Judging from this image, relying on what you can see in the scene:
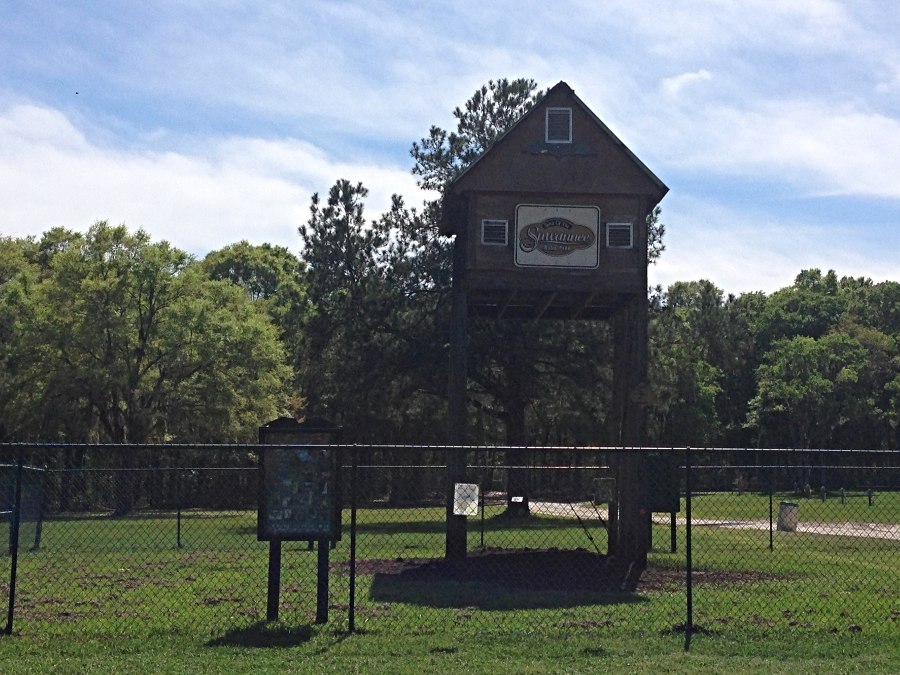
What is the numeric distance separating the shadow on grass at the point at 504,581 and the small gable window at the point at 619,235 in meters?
5.82

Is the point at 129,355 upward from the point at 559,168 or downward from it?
downward

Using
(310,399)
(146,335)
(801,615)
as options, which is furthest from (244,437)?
(801,615)

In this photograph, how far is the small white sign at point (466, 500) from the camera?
14.1 meters

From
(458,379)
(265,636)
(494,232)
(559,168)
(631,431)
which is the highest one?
(559,168)

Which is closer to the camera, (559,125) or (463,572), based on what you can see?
(463,572)

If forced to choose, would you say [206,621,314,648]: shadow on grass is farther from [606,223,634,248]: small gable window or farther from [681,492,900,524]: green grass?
[681,492,900,524]: green grass

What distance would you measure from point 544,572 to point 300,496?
23.1 ft

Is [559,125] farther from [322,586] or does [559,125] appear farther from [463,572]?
[322,586]

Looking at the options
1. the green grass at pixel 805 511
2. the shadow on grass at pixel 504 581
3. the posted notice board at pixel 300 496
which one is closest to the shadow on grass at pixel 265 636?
the posted notice board at pixel 300 496

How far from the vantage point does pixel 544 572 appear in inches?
725

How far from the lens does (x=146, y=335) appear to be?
46.1 meters

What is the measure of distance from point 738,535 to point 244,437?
2635 centimetres

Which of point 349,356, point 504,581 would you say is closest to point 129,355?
point 349,356

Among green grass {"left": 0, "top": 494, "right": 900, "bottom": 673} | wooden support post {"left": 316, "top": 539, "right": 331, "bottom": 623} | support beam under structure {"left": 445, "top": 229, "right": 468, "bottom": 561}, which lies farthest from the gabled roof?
wooden support post {"left": 316, "top": 539, "right": 331, "bottom": 623}
